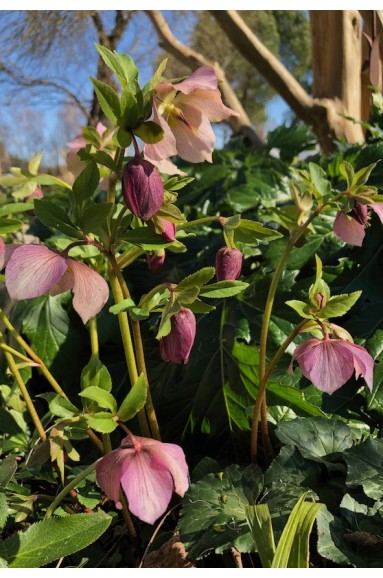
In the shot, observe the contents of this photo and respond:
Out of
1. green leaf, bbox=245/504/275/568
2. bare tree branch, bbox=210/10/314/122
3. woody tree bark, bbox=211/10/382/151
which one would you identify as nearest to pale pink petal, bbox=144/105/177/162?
green leaf, bbox=245/504/275/568

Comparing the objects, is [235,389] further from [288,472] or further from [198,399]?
[288,472]

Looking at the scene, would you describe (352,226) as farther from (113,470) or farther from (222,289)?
(113,470)

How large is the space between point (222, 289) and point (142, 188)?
126 millimetres

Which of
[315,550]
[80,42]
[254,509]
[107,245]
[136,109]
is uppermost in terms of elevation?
[80,42]

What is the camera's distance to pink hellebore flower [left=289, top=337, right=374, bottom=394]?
55 cm

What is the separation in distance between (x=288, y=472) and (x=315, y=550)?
0.28 ft

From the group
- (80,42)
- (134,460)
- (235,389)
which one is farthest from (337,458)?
(80,42)

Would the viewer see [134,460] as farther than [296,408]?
No

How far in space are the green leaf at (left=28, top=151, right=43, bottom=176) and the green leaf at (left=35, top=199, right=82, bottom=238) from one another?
0.26 meters

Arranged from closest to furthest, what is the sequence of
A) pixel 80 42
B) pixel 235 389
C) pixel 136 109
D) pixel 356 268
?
pixel 136 109 < pixel 235 389 < pixel 356 268 < pixel 80 42

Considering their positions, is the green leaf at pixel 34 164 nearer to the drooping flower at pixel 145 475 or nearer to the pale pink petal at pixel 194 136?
the pale pink petal at pixel 194 136

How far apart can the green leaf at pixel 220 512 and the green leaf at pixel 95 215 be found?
0.31m

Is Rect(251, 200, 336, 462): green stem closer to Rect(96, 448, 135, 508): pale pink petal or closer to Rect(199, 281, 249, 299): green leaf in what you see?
Rect(199, 281, 249, 299): green leaf

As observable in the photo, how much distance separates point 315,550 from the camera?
65 cm
